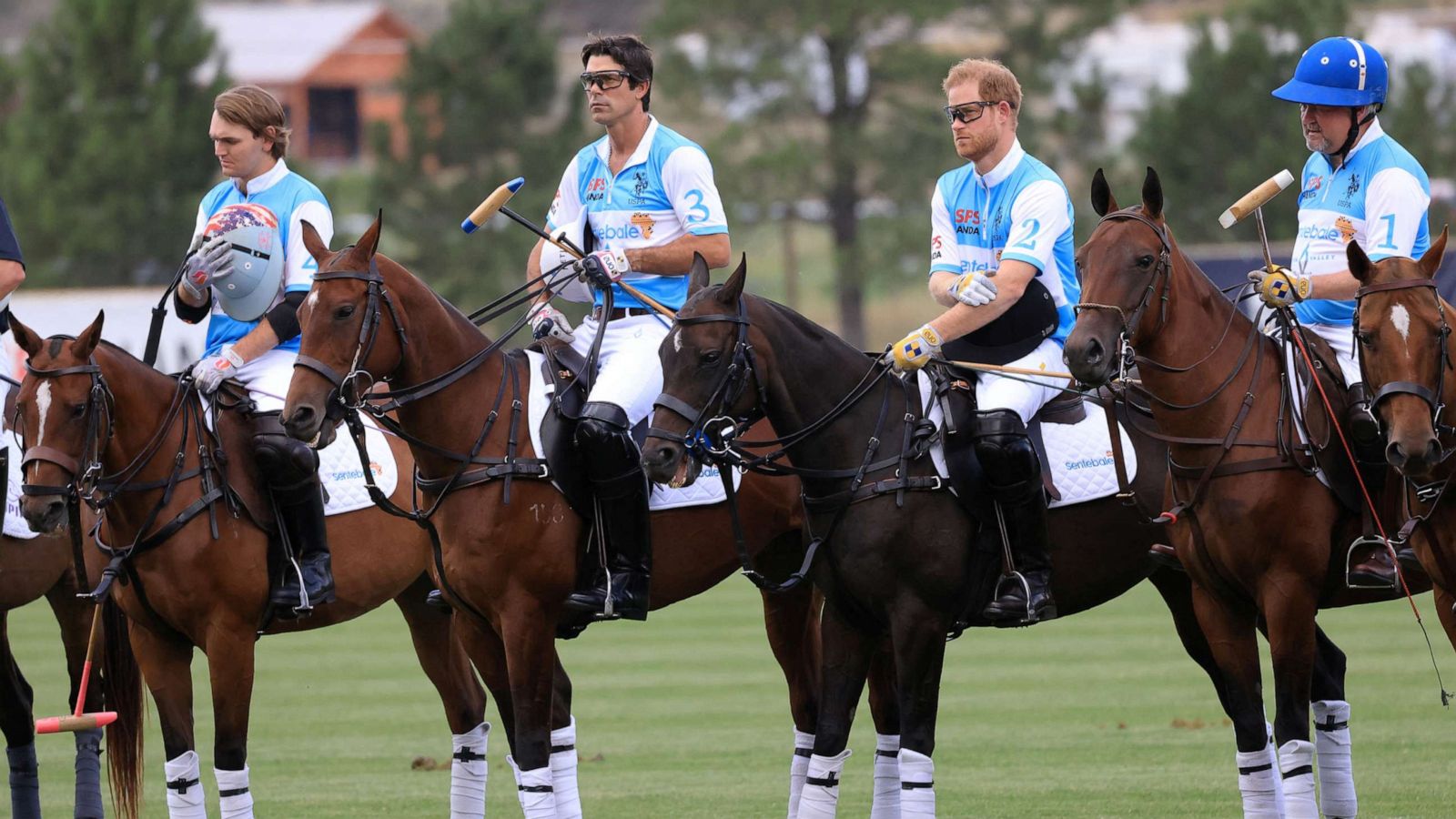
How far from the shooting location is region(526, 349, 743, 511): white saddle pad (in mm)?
8312

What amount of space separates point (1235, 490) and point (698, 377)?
2.15 m

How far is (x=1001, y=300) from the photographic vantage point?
7.95 m

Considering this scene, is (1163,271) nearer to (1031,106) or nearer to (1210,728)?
(1210,728)

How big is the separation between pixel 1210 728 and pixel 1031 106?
34043mm

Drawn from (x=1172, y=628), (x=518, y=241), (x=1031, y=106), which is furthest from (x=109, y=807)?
(x=1031, y=106)

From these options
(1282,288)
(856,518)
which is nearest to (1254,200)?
(1282,288)

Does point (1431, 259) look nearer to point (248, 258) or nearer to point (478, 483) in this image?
point (478, 483)

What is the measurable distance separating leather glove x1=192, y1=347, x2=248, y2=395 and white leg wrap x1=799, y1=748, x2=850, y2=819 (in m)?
2.97

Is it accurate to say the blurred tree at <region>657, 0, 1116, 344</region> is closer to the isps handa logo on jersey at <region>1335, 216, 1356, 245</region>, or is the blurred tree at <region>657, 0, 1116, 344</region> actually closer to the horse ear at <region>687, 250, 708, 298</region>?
the isps handa logo on jersey at <region>1335, 216, 1356, 245</region>

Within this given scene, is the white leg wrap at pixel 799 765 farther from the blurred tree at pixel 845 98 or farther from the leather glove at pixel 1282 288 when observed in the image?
the blurred tree at pixel 845 98

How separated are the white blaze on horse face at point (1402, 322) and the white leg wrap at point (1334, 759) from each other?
2038 millimetres

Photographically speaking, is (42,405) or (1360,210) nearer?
(42,405)

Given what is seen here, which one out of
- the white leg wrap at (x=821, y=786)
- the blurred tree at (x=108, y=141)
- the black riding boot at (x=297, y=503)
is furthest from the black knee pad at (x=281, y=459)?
the blurred tree at (x=108, y=141)

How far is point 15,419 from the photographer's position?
8016mm
